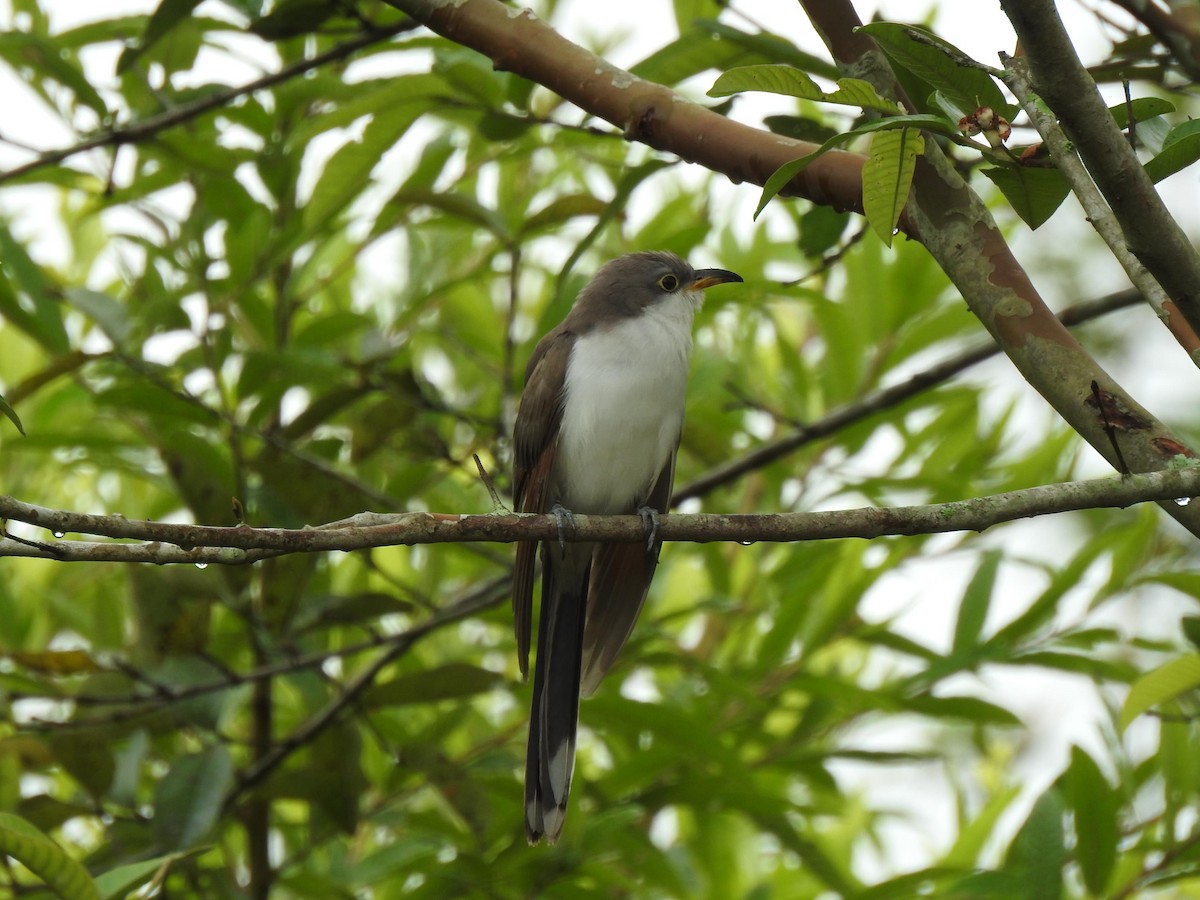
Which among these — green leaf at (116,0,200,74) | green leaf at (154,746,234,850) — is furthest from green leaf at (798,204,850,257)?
green leaf at (154,746,234,850)

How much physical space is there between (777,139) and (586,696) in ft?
6.18

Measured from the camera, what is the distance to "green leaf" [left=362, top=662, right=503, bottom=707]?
12.2 feet

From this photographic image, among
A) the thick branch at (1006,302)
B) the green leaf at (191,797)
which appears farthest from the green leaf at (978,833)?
the green leaf at (191,797)

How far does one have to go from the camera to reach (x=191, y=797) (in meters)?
3.52

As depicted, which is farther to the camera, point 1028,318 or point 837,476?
point 837,476

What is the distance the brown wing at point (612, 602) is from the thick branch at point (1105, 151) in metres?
2.14

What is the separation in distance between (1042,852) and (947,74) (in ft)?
6.64

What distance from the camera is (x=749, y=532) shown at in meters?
2.58

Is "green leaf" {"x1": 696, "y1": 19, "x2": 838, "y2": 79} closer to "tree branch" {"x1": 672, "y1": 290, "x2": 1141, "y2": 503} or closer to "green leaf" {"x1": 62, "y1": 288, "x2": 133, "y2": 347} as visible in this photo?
"tree branch" {"x1": 672, "y1": 290, "x2": 1141, "y2": 503}

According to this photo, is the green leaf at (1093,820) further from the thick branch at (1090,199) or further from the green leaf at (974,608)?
the thick branch at (1090,199)

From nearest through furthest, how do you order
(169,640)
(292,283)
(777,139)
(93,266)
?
1. (777,139)
2. (169,640)
3. (292,283)
4. (93,266)

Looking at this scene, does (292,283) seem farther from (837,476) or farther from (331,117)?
(837,476)

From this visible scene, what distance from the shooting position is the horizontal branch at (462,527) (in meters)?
2.19

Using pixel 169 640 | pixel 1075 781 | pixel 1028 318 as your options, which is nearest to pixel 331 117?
pixel 169 640
